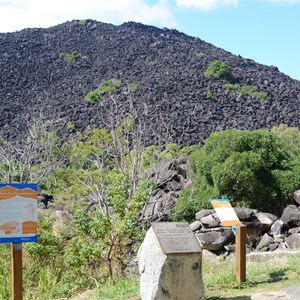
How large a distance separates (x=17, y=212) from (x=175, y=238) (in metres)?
1.72

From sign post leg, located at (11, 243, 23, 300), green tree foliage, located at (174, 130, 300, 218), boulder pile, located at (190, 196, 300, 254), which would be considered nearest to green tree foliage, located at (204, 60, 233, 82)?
green tree foliage, located at (174, 130, 300, 218)

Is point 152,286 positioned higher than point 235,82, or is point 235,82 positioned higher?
point 235,82

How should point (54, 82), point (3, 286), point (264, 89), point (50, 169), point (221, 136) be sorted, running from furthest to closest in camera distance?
point (54, 82) < point (264, 89) < point (50, 169) < point (221, 136) < point (3, 286)

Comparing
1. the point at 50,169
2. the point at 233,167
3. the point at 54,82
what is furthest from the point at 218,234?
the point at 54,82

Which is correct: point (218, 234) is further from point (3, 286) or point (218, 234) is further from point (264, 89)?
point (264, 89)

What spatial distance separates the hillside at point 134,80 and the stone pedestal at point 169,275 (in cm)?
2379

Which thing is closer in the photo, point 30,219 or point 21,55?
point 30,219

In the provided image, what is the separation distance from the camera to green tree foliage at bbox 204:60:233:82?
53.6 m

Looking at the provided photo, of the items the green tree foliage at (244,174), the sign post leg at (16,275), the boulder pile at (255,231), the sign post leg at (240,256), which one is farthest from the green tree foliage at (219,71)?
the sign post leg at (16,275)

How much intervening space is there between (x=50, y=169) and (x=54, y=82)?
37.3m

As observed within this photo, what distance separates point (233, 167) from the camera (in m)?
12.3

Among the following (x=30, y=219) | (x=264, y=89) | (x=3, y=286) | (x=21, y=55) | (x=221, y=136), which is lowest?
(x=3, y=286)

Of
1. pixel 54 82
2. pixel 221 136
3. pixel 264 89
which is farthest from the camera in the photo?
pixel 54 82

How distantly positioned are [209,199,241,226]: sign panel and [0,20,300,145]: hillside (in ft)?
72.8
